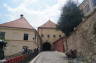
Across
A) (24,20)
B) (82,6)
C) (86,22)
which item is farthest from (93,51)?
(24,20)

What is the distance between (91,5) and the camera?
23766mm

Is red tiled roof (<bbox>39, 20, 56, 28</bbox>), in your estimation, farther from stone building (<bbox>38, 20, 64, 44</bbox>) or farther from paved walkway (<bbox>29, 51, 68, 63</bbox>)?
paved walkway (<bbox>29, 51, 68, 63</bbox>)

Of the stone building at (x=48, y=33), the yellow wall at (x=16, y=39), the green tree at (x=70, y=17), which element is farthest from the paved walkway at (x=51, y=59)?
the stone building at (x=48, y=33)

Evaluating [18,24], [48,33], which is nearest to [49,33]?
[48,33]

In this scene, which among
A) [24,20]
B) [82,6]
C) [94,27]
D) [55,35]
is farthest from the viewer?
[55,35]

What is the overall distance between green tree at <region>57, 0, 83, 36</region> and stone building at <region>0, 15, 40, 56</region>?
49.2ft

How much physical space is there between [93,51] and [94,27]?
1.75 metres

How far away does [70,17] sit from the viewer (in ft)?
72.8

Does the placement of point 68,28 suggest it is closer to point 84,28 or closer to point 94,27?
point 84,28

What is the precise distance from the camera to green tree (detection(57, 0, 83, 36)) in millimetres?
21891

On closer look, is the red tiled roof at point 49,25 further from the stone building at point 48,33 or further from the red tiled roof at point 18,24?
the red tiled roof at point 18,24

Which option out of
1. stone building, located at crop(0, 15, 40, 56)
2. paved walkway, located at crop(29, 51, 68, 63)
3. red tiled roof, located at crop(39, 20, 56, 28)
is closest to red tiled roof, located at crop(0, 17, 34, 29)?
stone building, located at crop(0, 15, 40, 56)

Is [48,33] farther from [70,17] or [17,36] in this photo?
[70,17]

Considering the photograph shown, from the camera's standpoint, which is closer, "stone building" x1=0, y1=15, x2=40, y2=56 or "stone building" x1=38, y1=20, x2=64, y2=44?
"stone building" x1=0, y1=15, x2=40, y2=56
